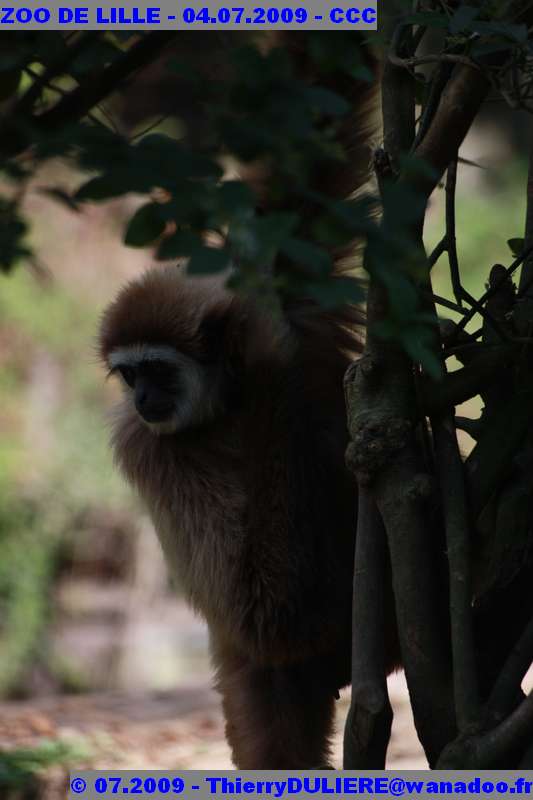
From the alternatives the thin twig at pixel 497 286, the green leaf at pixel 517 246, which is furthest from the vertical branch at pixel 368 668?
the green leaf at pixel 517 246

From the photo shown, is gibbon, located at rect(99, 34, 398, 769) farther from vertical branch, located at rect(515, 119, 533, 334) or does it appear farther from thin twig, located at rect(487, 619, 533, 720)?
thin twig, located at rect(487, 619, 533, 720)

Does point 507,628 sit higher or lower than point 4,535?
lower

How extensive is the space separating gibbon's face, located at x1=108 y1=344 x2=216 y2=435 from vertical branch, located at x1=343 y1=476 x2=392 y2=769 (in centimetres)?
147

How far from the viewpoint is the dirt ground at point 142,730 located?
248 inches

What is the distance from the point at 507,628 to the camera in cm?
319

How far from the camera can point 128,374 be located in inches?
184

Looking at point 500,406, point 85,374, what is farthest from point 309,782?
point 85,374

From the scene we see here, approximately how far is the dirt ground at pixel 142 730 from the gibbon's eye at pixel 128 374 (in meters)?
2.21

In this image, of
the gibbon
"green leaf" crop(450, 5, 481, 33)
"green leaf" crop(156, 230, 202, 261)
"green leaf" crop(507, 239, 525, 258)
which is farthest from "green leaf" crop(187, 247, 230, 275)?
the gibbon

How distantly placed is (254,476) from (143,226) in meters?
2.42

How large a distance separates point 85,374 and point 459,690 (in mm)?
10770

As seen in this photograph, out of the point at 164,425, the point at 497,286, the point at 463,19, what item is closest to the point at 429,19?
the point at 463,19

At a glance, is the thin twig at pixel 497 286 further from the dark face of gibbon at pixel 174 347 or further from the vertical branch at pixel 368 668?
the dark face of gibbon at pixel 174 347

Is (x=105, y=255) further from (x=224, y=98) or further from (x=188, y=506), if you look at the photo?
(x=224, y=98)
